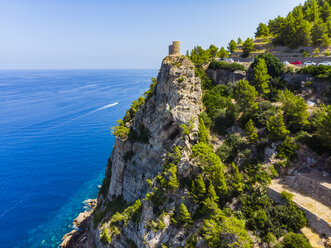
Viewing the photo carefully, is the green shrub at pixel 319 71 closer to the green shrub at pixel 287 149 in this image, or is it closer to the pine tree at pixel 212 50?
the green shrub at pixel 287 149

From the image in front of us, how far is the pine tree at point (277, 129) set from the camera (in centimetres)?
2967

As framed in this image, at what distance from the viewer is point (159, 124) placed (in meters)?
37.5

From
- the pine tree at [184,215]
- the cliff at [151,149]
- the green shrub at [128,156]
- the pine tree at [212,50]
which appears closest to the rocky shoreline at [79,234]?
the cliff at [151,149]

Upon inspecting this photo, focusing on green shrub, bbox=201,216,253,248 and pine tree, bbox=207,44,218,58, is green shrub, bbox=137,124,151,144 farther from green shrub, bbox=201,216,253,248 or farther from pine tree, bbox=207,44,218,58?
pine tree, bbox=207,44,218,58

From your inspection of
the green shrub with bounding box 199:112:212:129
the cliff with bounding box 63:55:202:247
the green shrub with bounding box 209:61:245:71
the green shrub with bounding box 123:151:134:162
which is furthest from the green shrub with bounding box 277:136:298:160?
the green shrub with bounding box 123:151:134:162

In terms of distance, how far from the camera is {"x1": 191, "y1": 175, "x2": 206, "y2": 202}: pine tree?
26848 mm

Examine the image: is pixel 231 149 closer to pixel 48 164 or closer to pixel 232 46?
pixel 232 46

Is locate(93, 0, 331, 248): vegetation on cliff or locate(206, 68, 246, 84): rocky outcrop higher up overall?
locate(206, 68, 246, 84): rocky outcrop

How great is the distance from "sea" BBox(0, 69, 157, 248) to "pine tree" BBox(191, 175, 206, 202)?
126 ft

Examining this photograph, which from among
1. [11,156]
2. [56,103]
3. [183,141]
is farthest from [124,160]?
[56,103]

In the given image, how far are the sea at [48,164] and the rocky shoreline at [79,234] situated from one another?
6.38 ft

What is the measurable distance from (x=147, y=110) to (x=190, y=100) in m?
10.3

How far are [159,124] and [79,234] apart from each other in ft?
114

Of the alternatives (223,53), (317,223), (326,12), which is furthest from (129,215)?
Answer: (326,12)
